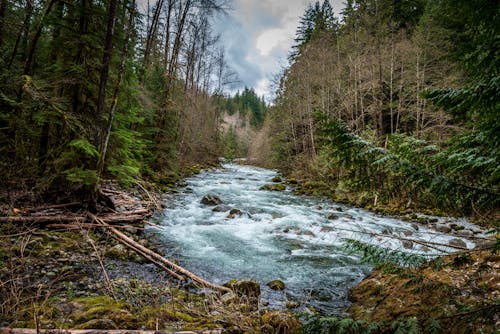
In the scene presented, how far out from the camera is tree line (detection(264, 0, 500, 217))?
2.05m

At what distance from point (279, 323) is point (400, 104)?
16.3 metres

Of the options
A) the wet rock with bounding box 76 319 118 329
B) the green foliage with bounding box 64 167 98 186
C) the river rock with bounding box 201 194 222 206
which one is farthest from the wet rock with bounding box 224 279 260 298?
the river rock with bounding box 201 194 222 206

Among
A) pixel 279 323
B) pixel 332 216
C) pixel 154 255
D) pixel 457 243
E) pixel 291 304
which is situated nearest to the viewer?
pixel 279 323

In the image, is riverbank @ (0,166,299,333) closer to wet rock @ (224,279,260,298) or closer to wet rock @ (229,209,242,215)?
wet rock @ (224,279,260,298)

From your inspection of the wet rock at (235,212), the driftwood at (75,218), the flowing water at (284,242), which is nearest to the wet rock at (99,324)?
the flowing water at (284,242)

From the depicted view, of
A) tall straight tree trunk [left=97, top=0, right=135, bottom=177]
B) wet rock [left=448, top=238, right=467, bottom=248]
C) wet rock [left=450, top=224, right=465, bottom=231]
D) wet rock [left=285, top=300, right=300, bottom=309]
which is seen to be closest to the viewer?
wet rock [left=285, top=300, right=300, bottom=309]

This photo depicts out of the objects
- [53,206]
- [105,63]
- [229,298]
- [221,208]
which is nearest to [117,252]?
[53,206]

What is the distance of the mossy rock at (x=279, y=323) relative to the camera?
11.5 feet

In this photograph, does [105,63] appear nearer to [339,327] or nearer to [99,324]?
[99,324]

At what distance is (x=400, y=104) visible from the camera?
1578cm

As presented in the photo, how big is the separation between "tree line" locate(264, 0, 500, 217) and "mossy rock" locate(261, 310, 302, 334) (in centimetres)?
222

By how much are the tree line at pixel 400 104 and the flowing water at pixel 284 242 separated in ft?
3.11

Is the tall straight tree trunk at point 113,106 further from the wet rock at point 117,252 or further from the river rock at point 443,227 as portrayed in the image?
the river rock at point 443,227

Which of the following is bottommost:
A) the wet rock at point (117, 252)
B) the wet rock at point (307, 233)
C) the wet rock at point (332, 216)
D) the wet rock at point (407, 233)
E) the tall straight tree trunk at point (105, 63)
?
the wet rock at point (117, 252)
